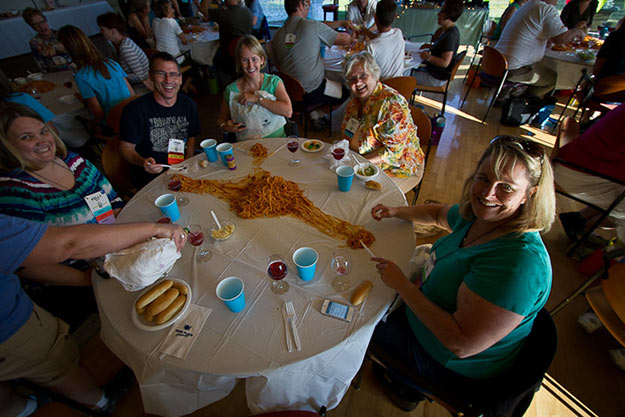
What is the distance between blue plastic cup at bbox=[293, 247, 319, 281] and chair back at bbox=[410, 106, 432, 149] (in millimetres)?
1887

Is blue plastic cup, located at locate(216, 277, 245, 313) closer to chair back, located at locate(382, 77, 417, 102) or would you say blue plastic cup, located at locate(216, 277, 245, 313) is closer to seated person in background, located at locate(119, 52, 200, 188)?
seated person in background, located at locate(119, 52, 200, 188)

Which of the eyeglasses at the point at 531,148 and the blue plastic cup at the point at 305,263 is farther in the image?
the blue plastic cup at the point at 305,263

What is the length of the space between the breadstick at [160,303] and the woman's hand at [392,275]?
1008mm

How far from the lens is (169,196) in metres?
1.80

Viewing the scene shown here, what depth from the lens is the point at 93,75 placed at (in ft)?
9.87

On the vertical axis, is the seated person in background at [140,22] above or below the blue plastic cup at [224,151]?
above

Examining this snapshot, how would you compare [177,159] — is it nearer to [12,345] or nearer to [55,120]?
[12,345]

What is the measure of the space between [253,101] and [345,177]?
144cm

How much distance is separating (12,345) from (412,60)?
539 centimetres

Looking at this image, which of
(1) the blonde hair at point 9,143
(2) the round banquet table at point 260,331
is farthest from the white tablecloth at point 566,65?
(1) the blonde hair at point 9,143

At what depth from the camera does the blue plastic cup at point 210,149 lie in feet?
7.39

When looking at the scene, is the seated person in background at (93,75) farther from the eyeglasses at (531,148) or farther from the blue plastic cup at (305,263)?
the eyeglasses at (531,148)

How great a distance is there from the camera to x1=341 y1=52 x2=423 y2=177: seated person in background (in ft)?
7.32

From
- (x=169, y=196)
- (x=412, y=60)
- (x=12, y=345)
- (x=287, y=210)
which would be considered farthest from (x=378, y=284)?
(x=412, y=60)
